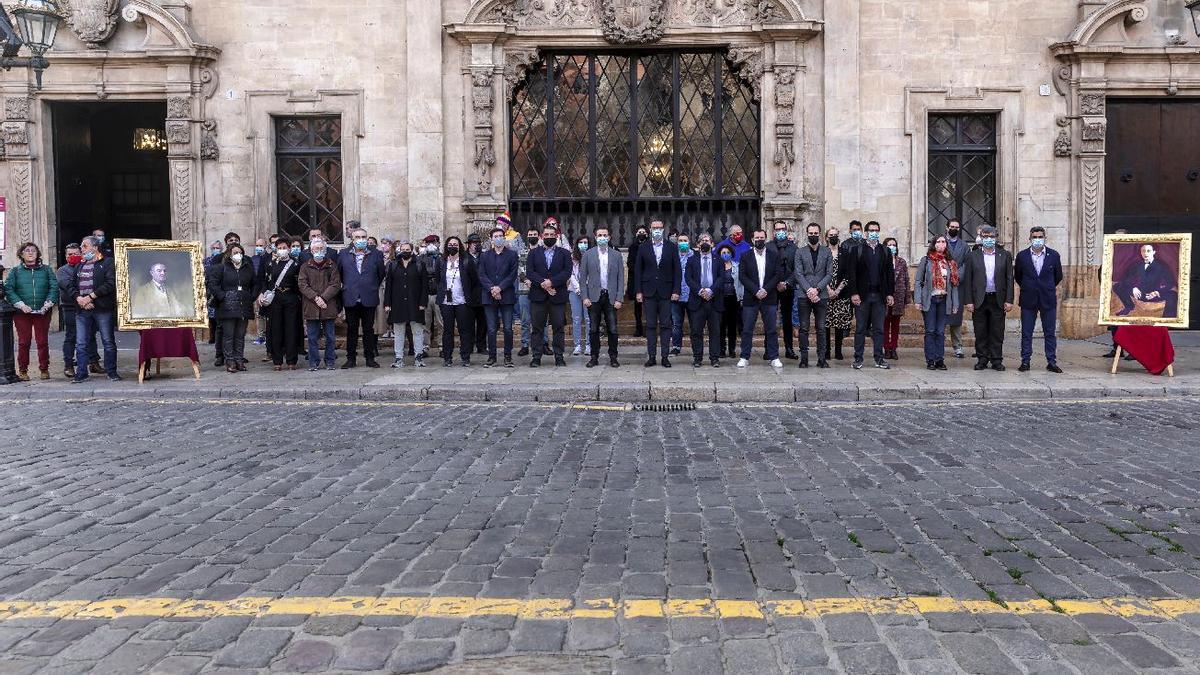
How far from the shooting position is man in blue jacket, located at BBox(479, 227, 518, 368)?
15.1m

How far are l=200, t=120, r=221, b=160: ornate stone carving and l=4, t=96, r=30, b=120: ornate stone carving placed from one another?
3212 mm

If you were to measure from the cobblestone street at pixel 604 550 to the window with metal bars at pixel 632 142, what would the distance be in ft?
33.5

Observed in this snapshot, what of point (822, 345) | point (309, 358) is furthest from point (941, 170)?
point (309, 358)

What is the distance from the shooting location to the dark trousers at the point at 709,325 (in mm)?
14898

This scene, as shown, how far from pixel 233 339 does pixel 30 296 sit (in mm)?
2678

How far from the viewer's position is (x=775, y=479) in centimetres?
721

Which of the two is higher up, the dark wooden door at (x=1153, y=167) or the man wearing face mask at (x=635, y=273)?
the dark wooden door at (x=1153, y=167)

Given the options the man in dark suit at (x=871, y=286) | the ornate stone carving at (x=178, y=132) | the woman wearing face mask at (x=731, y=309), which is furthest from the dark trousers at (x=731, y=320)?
the ornate stone carving at (x=178, y=132)

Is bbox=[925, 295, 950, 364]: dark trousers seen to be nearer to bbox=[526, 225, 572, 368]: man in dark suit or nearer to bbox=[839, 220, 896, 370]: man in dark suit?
bbox=[839, 220, 896, 370]: man in dark suit

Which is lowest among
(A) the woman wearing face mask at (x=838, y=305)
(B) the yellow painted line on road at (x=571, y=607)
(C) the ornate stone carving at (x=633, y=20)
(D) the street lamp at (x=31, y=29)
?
(B) the yellow painted line on road at (x=571, y=607)

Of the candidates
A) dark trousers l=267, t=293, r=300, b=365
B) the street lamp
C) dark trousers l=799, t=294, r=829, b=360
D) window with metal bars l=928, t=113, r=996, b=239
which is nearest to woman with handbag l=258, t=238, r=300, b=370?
dark trousers l=267, t=293, r=300, b=365

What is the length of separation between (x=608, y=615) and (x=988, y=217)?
16844mm

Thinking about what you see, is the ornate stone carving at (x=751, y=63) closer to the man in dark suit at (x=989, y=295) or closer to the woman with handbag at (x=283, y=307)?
the man in dark suit at (x=989, y=295)

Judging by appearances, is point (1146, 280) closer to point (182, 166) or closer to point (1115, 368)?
point (1115, 368)
